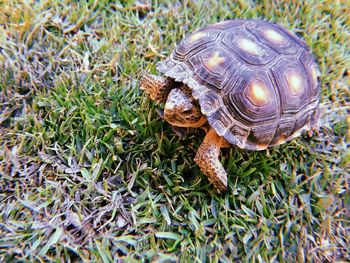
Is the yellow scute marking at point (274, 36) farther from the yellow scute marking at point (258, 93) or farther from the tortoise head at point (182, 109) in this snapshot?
the tortoise head at point (182, 109)

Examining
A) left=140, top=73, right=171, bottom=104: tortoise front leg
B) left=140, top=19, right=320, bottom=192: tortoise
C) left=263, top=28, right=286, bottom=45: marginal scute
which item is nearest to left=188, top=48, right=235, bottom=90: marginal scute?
left=140, top=19, right=320, bottom=192: tortoise

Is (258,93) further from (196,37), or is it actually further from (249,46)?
(196,37)

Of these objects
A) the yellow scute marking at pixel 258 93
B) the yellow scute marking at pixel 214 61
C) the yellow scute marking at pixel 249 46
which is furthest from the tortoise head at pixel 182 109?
the yellow scute marking at pixel 249 46

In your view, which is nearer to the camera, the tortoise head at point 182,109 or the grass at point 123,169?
the grass at point 123,169

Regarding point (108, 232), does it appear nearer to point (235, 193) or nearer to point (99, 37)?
point (235, 193)

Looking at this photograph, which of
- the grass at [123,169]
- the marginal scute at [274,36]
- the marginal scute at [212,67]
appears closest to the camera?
the grass at [123,169]

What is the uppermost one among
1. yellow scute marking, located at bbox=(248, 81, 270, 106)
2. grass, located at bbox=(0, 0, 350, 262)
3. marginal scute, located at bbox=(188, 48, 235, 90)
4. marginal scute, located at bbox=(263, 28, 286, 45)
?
marginal scute, located at bbox=(263, 28, 286, 45)

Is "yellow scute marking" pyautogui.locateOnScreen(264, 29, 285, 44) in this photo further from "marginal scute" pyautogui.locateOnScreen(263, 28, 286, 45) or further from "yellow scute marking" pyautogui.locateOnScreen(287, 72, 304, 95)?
"yellow scute marking" pyautogui.locateOnScreen(287, 72, 304, 95)

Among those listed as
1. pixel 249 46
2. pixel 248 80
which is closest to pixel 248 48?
pixel 249 46
